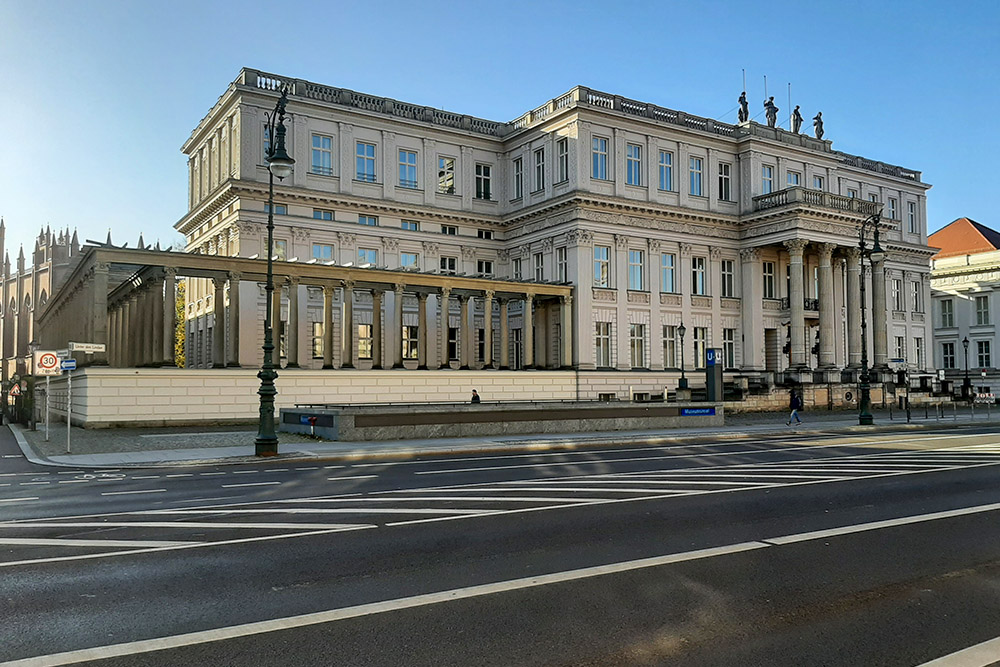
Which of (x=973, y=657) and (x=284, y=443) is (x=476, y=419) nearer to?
(x=284, y=443)

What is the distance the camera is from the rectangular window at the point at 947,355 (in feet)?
264

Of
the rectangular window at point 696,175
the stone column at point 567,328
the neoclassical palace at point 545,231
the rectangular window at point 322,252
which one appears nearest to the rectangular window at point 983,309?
the neoclassical palace at point 545,231

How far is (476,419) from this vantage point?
1227 inches

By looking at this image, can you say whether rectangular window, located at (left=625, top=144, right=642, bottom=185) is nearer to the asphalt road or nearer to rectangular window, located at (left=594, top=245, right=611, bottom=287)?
rectangular window, located at (left=594, top=245, right=611, bottom=287)

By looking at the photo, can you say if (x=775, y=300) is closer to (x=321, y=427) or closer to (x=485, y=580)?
(x=321, y=427)

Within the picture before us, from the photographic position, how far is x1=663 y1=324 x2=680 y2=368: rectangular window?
54.8m

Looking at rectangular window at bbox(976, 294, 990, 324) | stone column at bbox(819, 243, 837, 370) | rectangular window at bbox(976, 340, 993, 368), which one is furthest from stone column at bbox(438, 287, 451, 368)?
rectangular window at bbox(976, 294, 990, 324)

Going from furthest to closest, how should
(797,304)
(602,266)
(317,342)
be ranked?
(797,304), (602,266), (317,342)

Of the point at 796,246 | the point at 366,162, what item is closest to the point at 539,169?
the point at 366,162

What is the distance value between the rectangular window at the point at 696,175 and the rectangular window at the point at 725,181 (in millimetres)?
2113

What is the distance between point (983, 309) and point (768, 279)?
3143 centimetres

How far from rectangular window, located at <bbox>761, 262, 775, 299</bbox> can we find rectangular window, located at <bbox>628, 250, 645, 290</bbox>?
428 inches

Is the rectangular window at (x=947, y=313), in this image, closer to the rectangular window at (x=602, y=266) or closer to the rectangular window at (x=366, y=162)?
the rectangular window at (x=602, y=266)

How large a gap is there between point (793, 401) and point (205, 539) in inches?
1323
